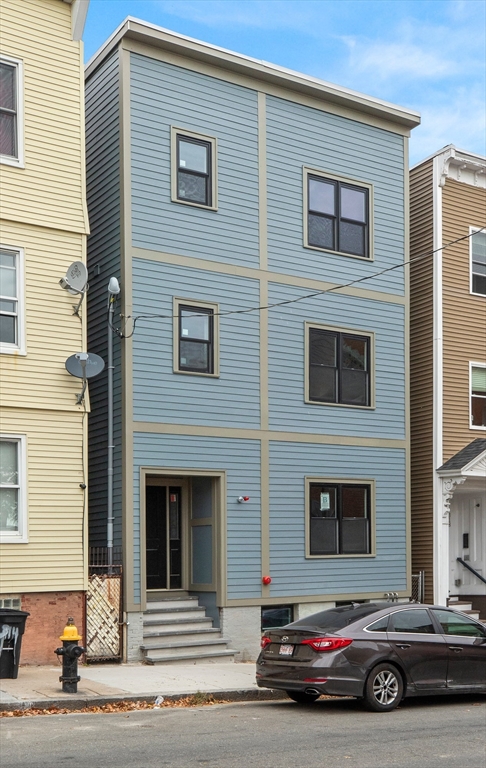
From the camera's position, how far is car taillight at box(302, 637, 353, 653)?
12625mm

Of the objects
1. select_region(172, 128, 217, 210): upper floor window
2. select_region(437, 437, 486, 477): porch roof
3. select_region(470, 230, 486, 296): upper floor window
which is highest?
select_region(172, 128, 217, 210): upper floor window

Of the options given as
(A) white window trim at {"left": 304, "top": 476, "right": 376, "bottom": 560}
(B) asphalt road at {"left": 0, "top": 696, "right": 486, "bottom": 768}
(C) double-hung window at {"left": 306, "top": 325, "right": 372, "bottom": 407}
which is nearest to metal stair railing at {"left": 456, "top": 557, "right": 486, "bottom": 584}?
(A) white window trim at {"left": 304, "top": 476, "right": 376, "bottom": 560}

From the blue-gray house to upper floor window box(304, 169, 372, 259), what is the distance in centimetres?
5

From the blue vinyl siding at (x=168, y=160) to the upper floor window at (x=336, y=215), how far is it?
1455 mm

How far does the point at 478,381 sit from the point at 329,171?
19.5 ft

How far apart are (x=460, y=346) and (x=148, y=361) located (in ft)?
26.3

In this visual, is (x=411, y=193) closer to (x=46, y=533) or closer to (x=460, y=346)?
(x=460, y=346)

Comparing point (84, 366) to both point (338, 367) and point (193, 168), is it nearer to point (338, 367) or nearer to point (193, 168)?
point (193, 168)

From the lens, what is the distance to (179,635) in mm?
17953

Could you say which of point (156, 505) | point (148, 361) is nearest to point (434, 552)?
point (156, 505)

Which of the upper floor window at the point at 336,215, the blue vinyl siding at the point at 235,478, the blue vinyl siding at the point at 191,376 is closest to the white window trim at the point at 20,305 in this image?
the blue vinyl siding at the point at 191,376

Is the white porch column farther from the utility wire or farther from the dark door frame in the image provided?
the dark door frame

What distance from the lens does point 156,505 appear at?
1956cm

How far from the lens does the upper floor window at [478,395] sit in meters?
23.2
